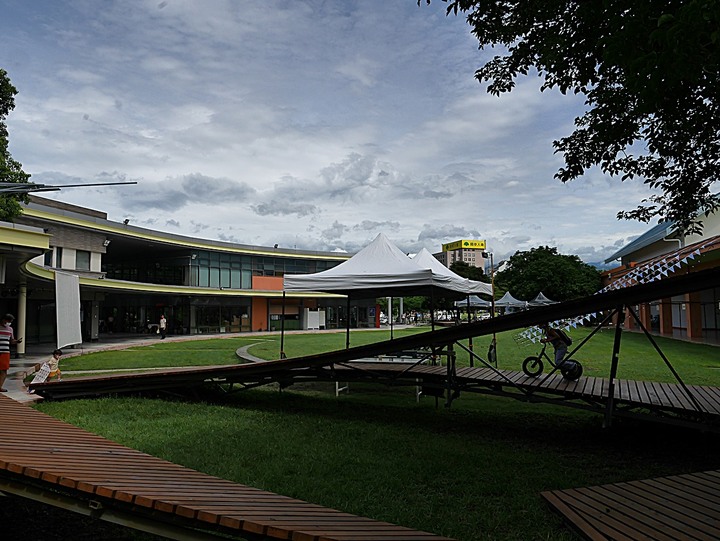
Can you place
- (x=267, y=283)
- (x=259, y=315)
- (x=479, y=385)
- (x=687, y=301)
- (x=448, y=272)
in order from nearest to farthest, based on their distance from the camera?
(x=479, y=385) → (x=448, y=272) → (x=687, y=301) → (x=267, y=283) → (x=259, y=315)

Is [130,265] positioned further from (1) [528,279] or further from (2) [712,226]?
(2) [712,226]

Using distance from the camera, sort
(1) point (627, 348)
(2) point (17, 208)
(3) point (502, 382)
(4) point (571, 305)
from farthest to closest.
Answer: (1) point (627, 348) < (2) point (17, 208) < (3) point (502, 382) < (4) point (571, 305)

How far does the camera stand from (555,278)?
50.8 m

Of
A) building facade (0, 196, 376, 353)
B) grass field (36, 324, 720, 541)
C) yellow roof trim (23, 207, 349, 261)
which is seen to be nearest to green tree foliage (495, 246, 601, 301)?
building facade (0, 196, 376, 353)

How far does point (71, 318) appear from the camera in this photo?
1566 cm

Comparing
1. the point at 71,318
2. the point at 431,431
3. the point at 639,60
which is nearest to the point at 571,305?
the point at 639,60

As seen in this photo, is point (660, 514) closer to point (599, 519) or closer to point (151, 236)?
point (599, 519)

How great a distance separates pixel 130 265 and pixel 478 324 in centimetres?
A: 4182

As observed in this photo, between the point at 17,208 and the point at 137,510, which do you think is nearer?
the point at 137,510

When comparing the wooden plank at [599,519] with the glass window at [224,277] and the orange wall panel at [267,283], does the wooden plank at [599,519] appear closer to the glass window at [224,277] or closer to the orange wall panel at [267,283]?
the glass window at [224,277]

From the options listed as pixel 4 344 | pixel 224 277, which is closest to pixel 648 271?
pixel 4 344

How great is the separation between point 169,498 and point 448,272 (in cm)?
1181

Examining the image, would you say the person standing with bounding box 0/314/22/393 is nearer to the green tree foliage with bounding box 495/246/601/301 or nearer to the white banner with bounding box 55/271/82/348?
the white banner with bounding box 55/271/82/348

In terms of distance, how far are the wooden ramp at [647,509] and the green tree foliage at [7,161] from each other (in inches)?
595
